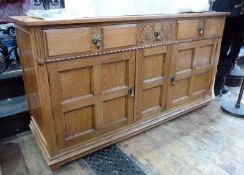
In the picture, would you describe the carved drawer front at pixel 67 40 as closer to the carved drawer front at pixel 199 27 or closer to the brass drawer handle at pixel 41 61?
the brass drawer handle at pixel 41 61

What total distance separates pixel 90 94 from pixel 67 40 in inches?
14.0

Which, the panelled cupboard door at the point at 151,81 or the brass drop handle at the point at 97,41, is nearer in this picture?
the brass drop handle at the point at 97,41

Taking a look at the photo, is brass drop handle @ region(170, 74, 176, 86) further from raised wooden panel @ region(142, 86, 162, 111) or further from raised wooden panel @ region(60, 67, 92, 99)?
raised wooden panel @ region(60, 67, 92, 99)

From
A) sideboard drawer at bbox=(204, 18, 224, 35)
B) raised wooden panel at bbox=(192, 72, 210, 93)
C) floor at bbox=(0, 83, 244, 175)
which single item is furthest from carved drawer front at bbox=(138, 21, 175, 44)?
floor at bbox=(0, 83, 244, 175)

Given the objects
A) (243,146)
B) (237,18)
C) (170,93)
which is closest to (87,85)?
(170,93)

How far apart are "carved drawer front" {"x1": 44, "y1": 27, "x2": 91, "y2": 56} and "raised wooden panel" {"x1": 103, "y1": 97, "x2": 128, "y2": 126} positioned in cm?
41

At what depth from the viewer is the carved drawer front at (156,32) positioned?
1378 mm

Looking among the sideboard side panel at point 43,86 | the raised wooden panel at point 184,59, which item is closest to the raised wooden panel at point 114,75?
the sideboard side panel at point 43,86

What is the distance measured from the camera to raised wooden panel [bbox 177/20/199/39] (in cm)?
154

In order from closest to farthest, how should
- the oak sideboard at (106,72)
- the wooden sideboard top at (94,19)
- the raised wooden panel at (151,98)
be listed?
1. the wooden sideboard top at (94,19)
2. the oak sideboard at (106,72)
3. the raised wooden panel at (151,98)

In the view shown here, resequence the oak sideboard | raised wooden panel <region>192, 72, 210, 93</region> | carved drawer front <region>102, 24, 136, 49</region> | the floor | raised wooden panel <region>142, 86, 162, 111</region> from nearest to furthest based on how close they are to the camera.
→ the oak sideboard, carved drawer front <region>102, 24, 136, 49</region>, the floor, raised wooden panel <region>142, 86, 162, 111</region>, raised wooden panel <region>192, 72, 210, 93</region>

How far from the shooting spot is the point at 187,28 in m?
1.58

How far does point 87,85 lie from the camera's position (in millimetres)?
1292

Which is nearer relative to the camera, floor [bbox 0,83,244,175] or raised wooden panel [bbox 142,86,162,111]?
floor [bbox 0,83,244,175]
